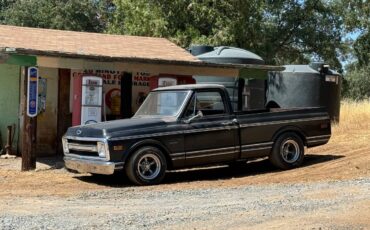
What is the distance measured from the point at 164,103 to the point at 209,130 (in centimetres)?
106

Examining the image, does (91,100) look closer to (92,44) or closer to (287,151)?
(92,44)

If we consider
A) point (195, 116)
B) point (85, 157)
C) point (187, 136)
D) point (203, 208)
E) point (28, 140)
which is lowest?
point (203, 208)

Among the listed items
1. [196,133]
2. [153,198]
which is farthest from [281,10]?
[153,198]

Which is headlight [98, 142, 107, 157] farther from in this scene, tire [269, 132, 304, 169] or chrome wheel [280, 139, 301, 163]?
chrome wheel [280, 139, 301, 163]

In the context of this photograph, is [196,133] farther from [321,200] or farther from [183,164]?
[321,200]

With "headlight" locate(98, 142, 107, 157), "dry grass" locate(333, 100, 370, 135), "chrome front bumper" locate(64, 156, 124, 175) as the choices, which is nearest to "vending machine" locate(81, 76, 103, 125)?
"chrome front bumper" locate(64, 156, 124, 175)

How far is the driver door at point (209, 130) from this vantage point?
11.6m

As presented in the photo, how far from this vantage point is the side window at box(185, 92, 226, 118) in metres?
11.8

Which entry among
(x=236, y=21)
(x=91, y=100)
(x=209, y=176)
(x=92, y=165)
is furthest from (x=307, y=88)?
(x=92, y=165)

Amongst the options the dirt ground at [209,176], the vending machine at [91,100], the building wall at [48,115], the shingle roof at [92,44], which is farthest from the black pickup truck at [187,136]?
the building wall at [48,115]

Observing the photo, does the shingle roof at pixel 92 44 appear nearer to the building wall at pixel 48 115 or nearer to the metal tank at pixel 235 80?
the building wall at pixel 48 115

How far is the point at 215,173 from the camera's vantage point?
13.0m

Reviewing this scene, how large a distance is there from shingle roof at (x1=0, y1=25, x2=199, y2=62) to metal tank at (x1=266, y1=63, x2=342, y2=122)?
→ 4587 mm

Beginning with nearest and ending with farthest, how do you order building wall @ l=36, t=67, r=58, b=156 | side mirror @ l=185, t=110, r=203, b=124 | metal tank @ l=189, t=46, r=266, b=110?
side mirror @ l=185, t=110, r=203, b=124 → building wall @ l=36, t=67, r=58, b=156 → metal tank @ l=189, t=46, r=266, b=110
